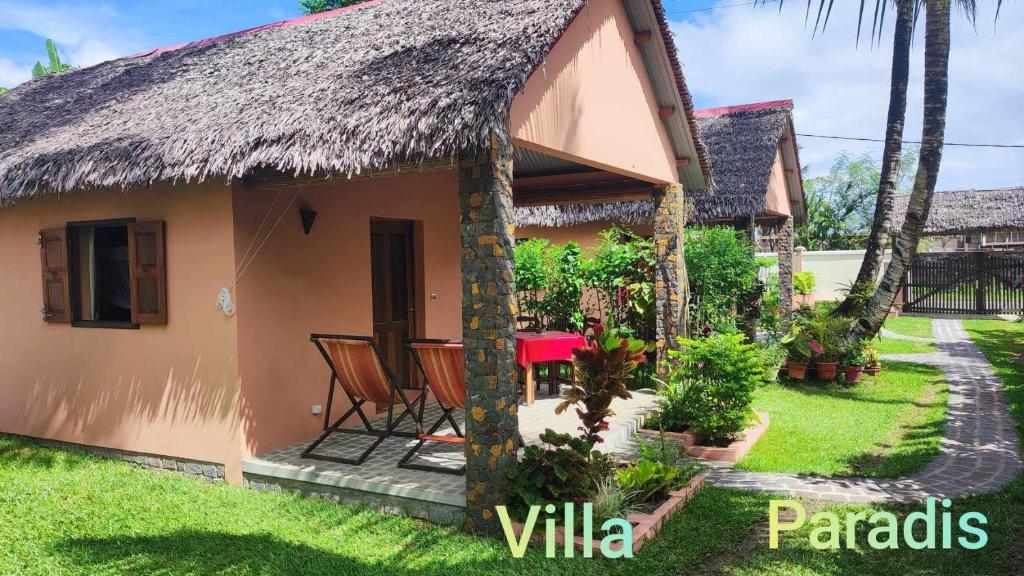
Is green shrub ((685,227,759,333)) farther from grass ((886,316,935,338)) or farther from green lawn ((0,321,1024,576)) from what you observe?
grass ((886,316,935,338))

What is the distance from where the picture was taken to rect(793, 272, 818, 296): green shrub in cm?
1891

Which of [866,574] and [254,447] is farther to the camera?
[254,447]

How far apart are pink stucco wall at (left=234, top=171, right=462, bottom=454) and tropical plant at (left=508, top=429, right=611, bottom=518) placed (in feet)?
8.26

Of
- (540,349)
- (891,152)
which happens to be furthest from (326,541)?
(891,152)

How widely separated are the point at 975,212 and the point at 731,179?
18697 mm

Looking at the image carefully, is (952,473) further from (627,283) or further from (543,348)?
(627,283)

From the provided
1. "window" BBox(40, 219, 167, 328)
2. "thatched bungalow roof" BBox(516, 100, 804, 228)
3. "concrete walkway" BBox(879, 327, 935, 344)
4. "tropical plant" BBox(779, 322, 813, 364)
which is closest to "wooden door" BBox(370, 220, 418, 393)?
"window" BBox(40, 219, 167, 328)

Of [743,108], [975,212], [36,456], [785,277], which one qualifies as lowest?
[36,456]

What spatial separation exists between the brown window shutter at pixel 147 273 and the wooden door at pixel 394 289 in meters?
2.04

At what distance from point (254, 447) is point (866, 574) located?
4586 millimetres

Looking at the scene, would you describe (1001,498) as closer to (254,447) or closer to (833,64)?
(254,447)

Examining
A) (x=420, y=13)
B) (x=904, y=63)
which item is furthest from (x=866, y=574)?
(x=904, y=63)

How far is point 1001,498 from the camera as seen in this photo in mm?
5254

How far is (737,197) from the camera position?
13.0 meters
